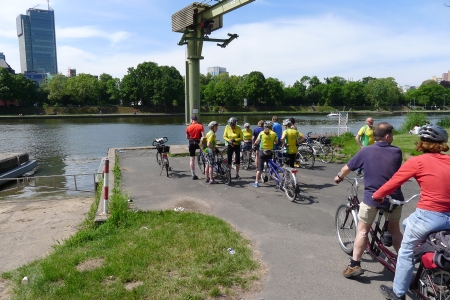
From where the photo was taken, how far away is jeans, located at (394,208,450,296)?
10.5 ft

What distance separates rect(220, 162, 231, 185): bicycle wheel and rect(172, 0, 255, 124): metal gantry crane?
6256 mm

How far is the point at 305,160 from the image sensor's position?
12742mm

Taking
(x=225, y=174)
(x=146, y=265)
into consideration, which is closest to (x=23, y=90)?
(x=225, y=174)

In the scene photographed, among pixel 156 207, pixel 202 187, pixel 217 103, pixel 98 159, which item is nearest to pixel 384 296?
pixel 156 207

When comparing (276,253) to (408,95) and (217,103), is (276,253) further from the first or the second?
(408,95)

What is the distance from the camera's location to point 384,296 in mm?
3824

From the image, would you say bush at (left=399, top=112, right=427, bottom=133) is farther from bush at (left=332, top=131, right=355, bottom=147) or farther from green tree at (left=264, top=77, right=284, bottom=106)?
green tree at (left=264, top=77, right=284, bottom=106)

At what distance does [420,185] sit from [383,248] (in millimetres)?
1205

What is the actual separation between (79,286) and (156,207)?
3.49m

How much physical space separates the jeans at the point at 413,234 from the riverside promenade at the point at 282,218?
0.61 m

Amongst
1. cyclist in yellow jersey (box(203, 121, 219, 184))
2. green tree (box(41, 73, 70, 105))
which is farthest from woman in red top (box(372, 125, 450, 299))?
green tree (box(41, 73, 70, 105))

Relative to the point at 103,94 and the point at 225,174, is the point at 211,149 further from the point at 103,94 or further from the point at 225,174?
the point at 103,94

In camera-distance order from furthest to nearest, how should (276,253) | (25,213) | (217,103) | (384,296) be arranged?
(217,103), (25,213), (276,253), (384,296)

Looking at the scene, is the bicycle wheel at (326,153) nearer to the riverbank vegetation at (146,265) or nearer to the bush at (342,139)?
the bush at (342,139)
